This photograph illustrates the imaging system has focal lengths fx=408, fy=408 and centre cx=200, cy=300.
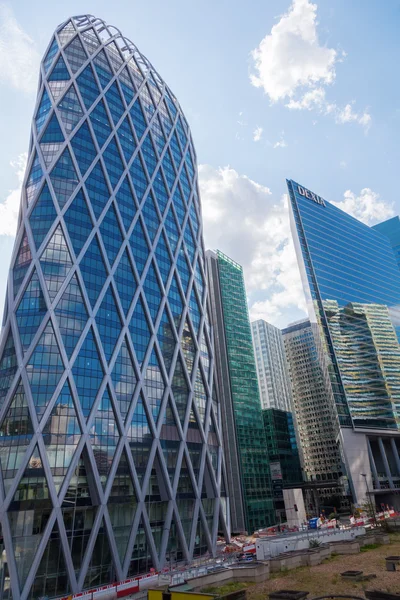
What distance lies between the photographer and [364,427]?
10062cm

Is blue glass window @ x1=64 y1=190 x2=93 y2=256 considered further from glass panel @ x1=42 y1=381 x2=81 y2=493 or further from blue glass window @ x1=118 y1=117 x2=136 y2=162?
glass panel @ x1=42 y1=381 x2=81 y2=493

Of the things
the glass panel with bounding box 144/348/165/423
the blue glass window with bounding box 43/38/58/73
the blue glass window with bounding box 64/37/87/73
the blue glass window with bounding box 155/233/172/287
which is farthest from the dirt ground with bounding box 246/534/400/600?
the blue glass window with bounding box 43/38/58/73

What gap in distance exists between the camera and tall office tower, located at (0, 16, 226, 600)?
4688 centimetres

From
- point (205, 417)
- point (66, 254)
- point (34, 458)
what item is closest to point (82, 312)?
point (66, 254)

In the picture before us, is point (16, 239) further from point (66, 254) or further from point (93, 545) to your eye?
point (93, 545)

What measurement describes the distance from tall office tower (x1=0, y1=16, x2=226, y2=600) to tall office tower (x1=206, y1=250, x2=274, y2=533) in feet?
65.2

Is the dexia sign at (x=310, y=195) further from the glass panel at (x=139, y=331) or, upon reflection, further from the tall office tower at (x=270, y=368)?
the glass panel at (x=139, y=331)

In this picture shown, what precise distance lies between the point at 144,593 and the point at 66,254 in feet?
140

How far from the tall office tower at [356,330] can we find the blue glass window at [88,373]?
66.5 meters

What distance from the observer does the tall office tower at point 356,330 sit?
327ft

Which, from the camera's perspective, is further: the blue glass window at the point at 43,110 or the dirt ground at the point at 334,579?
the blue glass window at the point at 43,110

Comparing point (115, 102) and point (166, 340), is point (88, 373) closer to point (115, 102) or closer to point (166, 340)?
point (166, 340)

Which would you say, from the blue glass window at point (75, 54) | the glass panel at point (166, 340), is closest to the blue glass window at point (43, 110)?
the blue glass window at point (75, 54)

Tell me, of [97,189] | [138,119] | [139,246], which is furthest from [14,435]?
[138,119]
